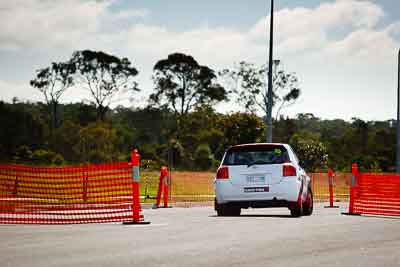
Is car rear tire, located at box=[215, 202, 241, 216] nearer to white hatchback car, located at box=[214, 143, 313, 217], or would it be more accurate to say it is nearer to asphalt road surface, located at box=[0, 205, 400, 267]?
white hatchback car, located at box=[214, 143, 313, 217]

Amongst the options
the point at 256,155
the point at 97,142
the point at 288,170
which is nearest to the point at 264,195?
the point at 288,170

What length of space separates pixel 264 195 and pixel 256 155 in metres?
0.92

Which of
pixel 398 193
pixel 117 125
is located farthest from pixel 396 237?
pixel 117 125

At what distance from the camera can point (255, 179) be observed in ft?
56.9

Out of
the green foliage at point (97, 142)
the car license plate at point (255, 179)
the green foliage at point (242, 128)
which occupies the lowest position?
the car license plate at point (255, 179)

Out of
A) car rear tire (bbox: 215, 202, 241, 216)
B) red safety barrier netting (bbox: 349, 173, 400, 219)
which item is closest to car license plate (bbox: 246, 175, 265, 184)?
car rear tire (bbox: 215, 202, 241, 216)

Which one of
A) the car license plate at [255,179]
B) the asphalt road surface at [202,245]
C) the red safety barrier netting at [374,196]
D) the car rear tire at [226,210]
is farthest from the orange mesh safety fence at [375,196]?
the asphalt road surface at [202,245]

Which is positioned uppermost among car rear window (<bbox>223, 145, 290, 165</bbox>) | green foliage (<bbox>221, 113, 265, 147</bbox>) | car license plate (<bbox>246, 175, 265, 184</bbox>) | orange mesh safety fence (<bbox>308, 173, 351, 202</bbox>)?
green foliage (<bbox>221, 113, 265, 147</bbox>)

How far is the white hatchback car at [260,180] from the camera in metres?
17.2

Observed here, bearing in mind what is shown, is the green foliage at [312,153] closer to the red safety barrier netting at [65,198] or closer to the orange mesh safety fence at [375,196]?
the orange mesh safety fence at [375,196]

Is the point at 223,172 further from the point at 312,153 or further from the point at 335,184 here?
the point at 312,153

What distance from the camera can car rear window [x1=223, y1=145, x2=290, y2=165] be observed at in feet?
57.3

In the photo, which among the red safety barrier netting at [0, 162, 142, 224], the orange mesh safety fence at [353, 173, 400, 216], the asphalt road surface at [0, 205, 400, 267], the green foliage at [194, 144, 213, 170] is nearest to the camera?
the asphalt road surface at [0, 205, 400, 267]

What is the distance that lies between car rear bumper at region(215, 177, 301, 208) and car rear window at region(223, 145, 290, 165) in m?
0.48
